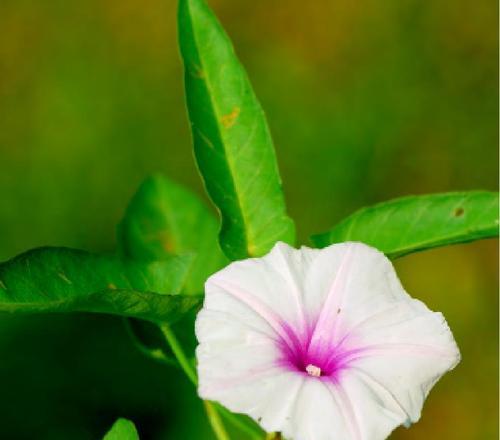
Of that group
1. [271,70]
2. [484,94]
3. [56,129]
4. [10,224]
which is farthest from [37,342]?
[484,94]

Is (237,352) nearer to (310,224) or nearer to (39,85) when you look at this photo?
(310,224)

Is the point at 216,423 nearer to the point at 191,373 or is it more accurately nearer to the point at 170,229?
the point at 191,373

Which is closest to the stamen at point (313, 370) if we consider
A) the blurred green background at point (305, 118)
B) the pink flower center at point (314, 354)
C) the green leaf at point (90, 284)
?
the pink flower center at point (314, 354)

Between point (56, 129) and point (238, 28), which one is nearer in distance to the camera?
point (56, 129)

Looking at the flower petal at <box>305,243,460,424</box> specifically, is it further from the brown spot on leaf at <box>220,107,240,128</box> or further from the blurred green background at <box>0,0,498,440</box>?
the blurred green background at <box>0,0,498,440</box>

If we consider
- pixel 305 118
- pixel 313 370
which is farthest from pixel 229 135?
pixel 305 118

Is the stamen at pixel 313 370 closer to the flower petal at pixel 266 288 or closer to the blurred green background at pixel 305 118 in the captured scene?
the flower petal at pixel 266 288
